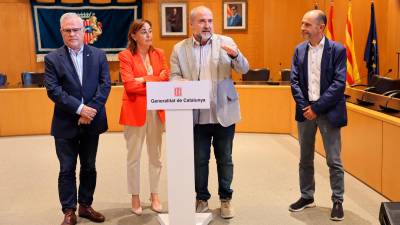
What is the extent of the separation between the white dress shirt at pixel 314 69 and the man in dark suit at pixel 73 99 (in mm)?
1463

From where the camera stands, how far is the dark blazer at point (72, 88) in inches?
128

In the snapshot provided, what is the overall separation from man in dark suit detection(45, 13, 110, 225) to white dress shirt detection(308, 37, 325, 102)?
4.80 feet

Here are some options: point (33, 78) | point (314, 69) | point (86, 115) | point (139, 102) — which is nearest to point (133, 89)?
point (139, 102)

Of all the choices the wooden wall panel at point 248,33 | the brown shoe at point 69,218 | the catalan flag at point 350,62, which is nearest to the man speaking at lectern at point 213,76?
the brown shoe at point 69,218

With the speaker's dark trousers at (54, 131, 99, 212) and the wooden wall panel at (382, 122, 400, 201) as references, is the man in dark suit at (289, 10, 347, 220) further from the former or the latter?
the speaker's dark trousers at (54, 131, 99, 212)

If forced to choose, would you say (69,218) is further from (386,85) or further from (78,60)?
(386,85)

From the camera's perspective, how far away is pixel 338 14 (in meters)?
8.04

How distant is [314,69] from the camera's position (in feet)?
11.4

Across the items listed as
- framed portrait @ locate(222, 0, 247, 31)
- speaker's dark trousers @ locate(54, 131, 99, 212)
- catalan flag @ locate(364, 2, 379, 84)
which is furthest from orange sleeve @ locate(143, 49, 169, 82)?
framed portrait @ locate(222, 0, 247, 31)

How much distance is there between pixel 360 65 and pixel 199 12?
5.18 metres

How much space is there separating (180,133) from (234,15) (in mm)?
6642

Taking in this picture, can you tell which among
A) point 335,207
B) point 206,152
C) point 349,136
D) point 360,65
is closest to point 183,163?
point 206,152

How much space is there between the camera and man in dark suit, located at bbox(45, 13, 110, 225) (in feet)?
10.7

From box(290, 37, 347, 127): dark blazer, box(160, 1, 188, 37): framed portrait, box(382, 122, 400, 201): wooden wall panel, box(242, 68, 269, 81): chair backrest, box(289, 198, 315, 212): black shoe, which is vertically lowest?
box(289, 198, 315, 212): black shoe
